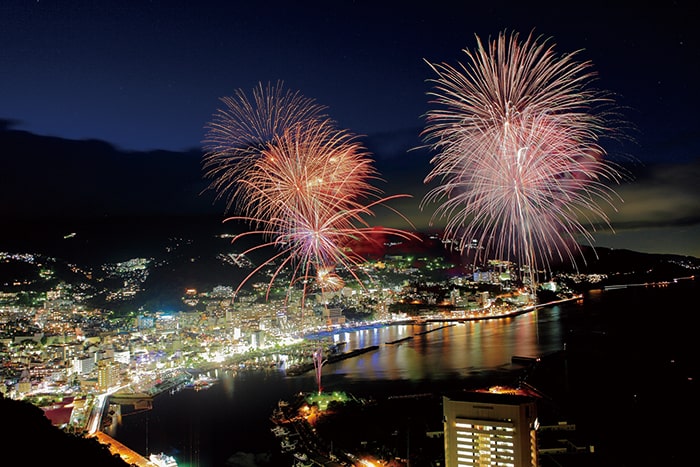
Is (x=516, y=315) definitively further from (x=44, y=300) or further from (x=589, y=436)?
(x=44, y=300)

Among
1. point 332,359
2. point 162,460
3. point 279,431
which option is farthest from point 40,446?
point 332,359

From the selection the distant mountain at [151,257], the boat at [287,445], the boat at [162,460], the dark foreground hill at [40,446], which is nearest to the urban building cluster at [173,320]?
the distant mountain at [151,257]

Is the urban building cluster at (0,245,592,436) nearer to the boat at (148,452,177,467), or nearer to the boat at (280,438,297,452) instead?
the boat at (148,452,177,467)

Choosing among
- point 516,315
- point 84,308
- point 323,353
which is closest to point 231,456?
point 323,353

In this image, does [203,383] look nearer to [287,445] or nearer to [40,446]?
A: [287,445]

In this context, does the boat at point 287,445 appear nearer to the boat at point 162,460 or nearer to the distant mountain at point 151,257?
the boat at point 162,460

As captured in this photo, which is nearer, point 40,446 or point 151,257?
point 40,446
